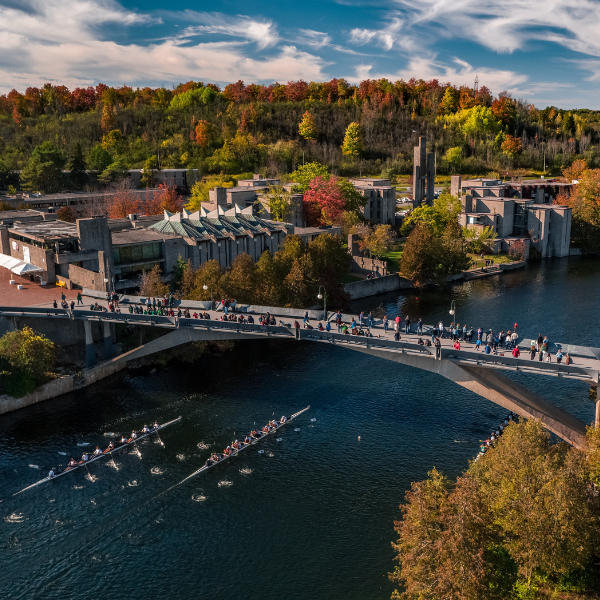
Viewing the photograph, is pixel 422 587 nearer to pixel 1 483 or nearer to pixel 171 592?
pixel 171 592

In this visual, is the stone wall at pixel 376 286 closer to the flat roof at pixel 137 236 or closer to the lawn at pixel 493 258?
the lawn at pixel 493 258

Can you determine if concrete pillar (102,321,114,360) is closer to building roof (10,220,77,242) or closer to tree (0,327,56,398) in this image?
tree (0,327,56,398)

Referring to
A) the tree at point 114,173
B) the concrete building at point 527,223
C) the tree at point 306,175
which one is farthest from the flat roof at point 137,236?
the concrete building at point 527,223

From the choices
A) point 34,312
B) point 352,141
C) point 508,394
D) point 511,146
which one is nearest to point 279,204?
point 34,312

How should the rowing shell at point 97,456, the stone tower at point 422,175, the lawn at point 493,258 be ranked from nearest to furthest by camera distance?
1. the rowing shell at point 97,456
2. the lawn at point 493,258
3. the stone tower at point 422,175

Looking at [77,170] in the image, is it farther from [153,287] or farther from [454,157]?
[454,157]

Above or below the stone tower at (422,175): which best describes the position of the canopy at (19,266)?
below

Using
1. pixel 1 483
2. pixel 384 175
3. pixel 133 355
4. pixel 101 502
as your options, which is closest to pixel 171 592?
pixel 101 502
